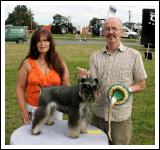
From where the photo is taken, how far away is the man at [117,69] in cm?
325

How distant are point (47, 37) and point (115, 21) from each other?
2.26ft

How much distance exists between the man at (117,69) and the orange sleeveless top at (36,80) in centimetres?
39

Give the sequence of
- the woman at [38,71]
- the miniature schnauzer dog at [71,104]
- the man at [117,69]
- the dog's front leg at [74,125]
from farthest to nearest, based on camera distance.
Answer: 1. the woman at [38,71]
2. the man at [117,69]
3. the dog's front leg at [74,125]
4. the miniature schnauzer dog at [71,104]

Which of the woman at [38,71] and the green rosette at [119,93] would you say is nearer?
the green rosette at [119,93]

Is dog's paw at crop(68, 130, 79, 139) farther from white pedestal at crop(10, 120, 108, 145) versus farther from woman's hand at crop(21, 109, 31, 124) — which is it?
woman's hand at crop(21, 109, 31, 124)

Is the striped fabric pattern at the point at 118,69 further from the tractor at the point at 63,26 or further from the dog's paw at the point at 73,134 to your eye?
the tractor at the point at 63,26

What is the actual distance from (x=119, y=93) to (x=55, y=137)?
73cm

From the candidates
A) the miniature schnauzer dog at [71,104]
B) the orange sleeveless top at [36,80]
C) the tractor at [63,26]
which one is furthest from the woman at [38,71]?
the tractor at [63,26]

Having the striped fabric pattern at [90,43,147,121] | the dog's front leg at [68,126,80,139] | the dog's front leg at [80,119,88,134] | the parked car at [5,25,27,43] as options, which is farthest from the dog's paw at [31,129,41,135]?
the parked car at [5,25,27,43]

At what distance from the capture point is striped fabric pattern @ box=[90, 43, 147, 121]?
3270mm

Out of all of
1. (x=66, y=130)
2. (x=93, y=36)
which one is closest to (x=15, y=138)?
(x=66, y=130)

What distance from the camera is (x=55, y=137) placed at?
3.18 metres

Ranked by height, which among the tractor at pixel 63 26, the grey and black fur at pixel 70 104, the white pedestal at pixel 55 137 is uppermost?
the tractor at pixel 63 26

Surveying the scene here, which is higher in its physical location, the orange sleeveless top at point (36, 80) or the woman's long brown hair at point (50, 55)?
the woman's long brown hair at point (50, 55)
